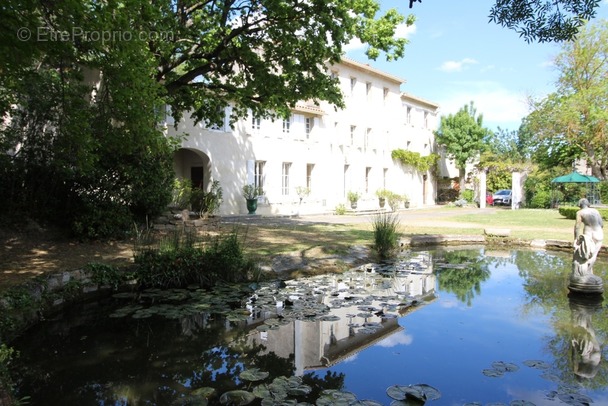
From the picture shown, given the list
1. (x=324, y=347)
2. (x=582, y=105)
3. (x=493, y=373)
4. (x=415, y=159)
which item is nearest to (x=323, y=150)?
(x=415, y=159)

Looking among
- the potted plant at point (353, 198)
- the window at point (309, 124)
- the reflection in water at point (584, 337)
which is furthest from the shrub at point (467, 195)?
the reflection in water at point (584, 337)

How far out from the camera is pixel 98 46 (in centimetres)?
566

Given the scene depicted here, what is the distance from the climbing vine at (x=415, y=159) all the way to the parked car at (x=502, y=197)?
6.33 m

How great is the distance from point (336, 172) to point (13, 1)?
19095 millimetres

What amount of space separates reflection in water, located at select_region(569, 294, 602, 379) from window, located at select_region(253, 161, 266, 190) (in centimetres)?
1475

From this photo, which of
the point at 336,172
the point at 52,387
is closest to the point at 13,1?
the point at 52,387

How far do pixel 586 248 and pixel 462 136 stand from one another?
1083 inches

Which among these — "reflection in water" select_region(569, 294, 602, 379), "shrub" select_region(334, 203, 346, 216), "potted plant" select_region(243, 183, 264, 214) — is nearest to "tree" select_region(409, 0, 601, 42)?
"reflection in water" select_region(569, 294, 602, 379)

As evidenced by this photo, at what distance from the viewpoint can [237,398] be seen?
3.13m

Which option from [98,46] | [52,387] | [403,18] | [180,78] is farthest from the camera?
[403,18]

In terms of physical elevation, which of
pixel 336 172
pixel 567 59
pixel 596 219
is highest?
pixel 567 59

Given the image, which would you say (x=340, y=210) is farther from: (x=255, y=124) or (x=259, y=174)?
(x=255, y=124)

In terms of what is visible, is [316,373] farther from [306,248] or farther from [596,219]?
[306,248]

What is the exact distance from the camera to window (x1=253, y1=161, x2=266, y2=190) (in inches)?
765
